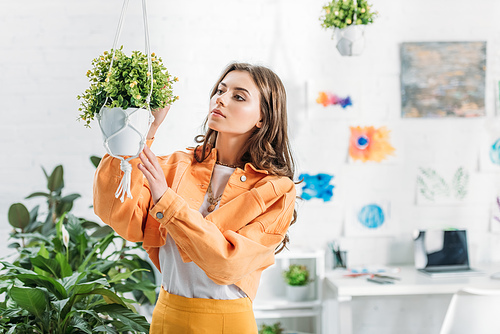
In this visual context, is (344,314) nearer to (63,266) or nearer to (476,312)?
(476,312)

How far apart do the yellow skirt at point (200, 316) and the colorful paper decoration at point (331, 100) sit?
6.05 ft

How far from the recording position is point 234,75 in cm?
144

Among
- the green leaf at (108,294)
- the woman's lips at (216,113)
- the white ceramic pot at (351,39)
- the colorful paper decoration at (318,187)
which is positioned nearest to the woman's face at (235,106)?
the woman's lips at (216,113)

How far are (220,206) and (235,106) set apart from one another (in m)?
0.27

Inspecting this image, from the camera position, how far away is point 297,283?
9.31 ft

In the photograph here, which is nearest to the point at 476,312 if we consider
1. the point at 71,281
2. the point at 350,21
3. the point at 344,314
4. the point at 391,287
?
the point at 391,287

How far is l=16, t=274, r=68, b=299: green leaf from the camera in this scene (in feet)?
5.43

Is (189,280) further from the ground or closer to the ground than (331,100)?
closer to the ground

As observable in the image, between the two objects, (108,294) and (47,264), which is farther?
(47,264)

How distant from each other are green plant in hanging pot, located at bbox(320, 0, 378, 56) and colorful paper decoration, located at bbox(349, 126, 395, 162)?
21.2 inches

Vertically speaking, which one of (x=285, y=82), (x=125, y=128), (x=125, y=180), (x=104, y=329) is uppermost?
(x=285, y=82)

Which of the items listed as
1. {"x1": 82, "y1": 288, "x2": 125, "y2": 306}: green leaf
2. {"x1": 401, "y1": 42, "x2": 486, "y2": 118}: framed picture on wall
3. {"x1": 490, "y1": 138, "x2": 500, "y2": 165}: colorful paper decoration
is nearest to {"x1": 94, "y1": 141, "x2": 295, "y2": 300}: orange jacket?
{"x1": 82, "y1": 288, "x2": 125, "y2": 306}: green leaf

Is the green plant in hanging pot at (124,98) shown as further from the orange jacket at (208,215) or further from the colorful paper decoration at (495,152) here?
the colorful paper decoration at (495,152)

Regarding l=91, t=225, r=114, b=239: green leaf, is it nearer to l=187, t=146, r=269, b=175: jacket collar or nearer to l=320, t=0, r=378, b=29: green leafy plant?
l=187, t=146, r=269, b=175: jacket collar
